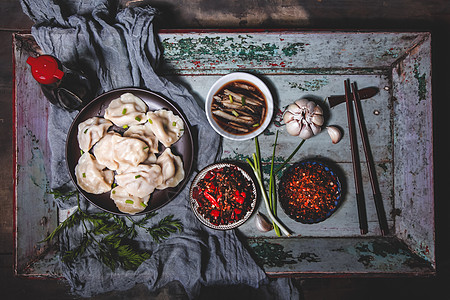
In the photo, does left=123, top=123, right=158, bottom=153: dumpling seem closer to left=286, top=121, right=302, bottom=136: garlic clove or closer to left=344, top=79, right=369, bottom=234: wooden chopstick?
left=286, top=121, right=302, bottom=136: garlic clove

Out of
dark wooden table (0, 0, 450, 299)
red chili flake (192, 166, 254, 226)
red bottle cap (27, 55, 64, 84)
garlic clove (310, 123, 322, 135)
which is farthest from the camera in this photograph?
dark wooden table (0, 0, 450, 299)

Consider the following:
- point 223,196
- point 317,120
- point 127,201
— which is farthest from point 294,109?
point 127,201

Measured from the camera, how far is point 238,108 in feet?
5.93

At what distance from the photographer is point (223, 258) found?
183 cm

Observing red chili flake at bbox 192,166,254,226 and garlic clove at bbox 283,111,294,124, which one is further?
garlic clove at bbox 283,111,294,124

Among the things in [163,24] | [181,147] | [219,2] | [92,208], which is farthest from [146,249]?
[219,2]

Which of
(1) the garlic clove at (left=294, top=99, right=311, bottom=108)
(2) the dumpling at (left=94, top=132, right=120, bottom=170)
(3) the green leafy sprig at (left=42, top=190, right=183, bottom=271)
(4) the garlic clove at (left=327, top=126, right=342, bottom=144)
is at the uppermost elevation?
(1) the garlic clove at (left=294, top=99, right=311, bottom=108)

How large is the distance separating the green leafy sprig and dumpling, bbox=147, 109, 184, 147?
53cm

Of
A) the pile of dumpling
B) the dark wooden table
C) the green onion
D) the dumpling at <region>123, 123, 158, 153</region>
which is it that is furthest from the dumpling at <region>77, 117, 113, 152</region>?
the green onion

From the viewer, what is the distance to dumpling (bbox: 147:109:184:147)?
5.71 ft

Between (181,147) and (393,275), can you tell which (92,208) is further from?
(393,275)

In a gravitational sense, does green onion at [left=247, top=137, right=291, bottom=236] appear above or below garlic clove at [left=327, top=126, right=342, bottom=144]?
below

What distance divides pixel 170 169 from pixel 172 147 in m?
0.16

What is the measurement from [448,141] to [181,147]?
6.68 ft
